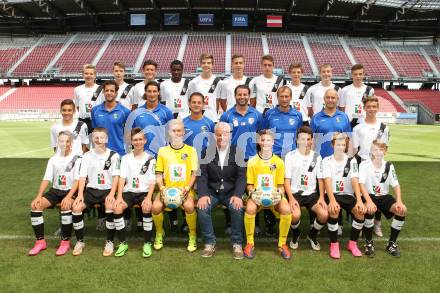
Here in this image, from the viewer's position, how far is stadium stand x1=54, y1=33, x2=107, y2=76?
4125cm

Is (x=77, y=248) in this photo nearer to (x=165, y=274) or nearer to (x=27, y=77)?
(x=165, y=274)

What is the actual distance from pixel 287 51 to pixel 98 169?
40.1 meters

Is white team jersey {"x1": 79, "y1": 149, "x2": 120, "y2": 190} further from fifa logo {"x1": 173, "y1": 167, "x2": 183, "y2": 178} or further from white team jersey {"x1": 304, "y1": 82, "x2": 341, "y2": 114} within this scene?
white team jersey {"x1": 304, "y1": 82, "x2": 341, "y2": 114}

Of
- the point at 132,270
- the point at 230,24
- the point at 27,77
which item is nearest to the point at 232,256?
the point at 132,270

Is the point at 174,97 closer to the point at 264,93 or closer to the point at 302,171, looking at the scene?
the point at 264,93

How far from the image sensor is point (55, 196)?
4.70 metres

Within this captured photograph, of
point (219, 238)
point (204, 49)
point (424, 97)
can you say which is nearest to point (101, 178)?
point (219, 238)

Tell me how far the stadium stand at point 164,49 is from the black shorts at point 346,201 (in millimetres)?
37553

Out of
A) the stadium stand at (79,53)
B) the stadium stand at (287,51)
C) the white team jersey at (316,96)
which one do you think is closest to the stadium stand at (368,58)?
the stadium stand at (287,51)

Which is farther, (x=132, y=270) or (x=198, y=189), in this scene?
(x=198, y=189)

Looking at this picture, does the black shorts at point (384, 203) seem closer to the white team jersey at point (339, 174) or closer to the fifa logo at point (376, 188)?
the fifa logo at point (376, 188)

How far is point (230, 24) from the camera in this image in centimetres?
4231

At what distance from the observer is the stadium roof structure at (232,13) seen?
120 ft

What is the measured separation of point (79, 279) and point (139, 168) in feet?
5.11
